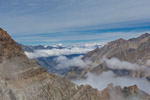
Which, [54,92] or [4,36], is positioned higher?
[4,36]

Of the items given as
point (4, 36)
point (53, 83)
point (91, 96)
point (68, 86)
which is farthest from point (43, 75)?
point (91, 96)

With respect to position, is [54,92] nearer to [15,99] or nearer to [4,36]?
[15,99]

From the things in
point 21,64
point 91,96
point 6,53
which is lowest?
point 91,96

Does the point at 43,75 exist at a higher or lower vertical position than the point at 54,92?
higher

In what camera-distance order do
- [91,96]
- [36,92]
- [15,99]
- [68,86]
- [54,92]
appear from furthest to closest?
[91,96] → [68,86] → [54,92] → [36,92] → [15,99]

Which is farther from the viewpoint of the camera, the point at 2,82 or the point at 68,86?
the point at 68,86

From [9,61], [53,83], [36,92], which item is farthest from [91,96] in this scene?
[9,61]

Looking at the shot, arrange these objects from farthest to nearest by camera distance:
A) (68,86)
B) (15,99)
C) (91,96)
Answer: (91,96), (68,86), (15,99)

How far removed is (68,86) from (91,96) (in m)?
27.9

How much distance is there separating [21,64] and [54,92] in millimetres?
19772

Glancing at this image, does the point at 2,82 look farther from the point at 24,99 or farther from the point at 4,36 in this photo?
the point at 4,36

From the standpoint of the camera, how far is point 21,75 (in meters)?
88.8

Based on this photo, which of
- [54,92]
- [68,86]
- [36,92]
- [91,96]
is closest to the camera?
[36,92]

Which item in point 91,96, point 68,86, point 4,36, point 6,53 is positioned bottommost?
point 91,96
